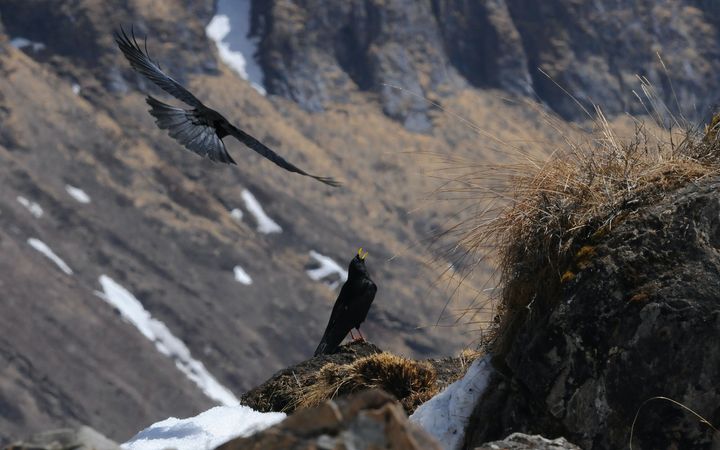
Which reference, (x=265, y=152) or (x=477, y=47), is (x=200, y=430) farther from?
(x=477, y=47)

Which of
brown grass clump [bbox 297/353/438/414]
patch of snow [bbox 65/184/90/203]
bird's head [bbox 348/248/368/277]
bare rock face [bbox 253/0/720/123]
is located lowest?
patch of snow [bbox 65/184/90/203]

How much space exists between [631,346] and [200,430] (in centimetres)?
293

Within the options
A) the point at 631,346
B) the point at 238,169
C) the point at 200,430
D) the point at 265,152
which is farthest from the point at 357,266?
the point at 238,169

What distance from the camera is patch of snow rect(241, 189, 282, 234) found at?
512 ft

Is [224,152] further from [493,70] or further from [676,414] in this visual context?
[493,70]

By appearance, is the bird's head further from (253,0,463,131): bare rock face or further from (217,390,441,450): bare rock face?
(253,0,463,131): bare rock face

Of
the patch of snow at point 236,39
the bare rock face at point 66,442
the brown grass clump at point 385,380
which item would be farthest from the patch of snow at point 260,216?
the bare rock face at point 66,442

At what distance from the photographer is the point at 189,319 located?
451ft

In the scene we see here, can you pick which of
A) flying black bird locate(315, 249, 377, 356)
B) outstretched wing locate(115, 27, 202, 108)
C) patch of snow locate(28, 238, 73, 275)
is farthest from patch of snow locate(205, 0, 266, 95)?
outstretched wing locate(115, 27, 202, 108)

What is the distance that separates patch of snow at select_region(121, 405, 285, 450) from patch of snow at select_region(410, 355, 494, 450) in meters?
0.87

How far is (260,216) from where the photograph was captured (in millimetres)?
156625

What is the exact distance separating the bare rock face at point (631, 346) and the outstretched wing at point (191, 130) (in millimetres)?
3867

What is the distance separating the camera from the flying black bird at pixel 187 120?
932 centimetres

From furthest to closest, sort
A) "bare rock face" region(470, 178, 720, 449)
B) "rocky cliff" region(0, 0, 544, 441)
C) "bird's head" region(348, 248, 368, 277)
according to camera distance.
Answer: "rocky cliff" region(0, 0, 544, 441)
"bird's head" region(348, 248, 368, 277)
"bare rock face" region(470, 178, 720, 449)
